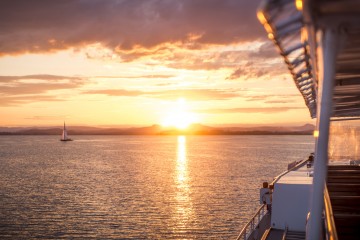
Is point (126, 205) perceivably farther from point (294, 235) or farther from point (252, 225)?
point (294, 235)

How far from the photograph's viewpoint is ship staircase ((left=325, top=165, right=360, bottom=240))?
7703 mm

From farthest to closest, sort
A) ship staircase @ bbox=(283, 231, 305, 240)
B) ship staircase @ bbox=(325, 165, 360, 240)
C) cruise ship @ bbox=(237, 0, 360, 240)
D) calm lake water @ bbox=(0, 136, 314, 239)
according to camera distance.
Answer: calm lake water @ bbox=(0, 136, 314, 239) → ship staircase @ bbox=(283, 231, 305, 240) → ship staircase @ bbox=(325, 165, 360, 240) → cruise ship @ bbox=(237, 0, 360, 240)

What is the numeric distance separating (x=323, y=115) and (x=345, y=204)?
4.34 m

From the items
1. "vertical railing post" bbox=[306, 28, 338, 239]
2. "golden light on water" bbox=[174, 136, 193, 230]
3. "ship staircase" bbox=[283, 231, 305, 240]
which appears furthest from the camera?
"golden light on water" bbox=[174, 136, 193, 230]

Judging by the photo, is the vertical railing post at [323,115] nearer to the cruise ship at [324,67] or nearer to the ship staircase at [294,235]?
the cruise ship at [324,67]

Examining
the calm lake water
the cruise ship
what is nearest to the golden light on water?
the calm lake water

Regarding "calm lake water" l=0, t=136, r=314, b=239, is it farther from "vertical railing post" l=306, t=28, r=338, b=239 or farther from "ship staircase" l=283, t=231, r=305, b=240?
"vertical railing post" l=306, t=28, r=338, b=239

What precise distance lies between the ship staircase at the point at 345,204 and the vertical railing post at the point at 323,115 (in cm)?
38

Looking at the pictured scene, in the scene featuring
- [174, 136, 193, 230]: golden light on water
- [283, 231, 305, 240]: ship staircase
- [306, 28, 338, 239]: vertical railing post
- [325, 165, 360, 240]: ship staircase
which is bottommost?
[174, 136, 193, 230]: golden light on water

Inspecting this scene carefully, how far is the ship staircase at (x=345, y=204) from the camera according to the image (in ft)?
25.3

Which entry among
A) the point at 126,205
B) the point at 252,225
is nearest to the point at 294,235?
the point at 252,225

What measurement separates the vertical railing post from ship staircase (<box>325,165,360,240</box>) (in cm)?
38

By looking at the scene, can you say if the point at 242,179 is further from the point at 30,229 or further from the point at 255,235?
the point at 255,235

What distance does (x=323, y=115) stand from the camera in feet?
18.7
